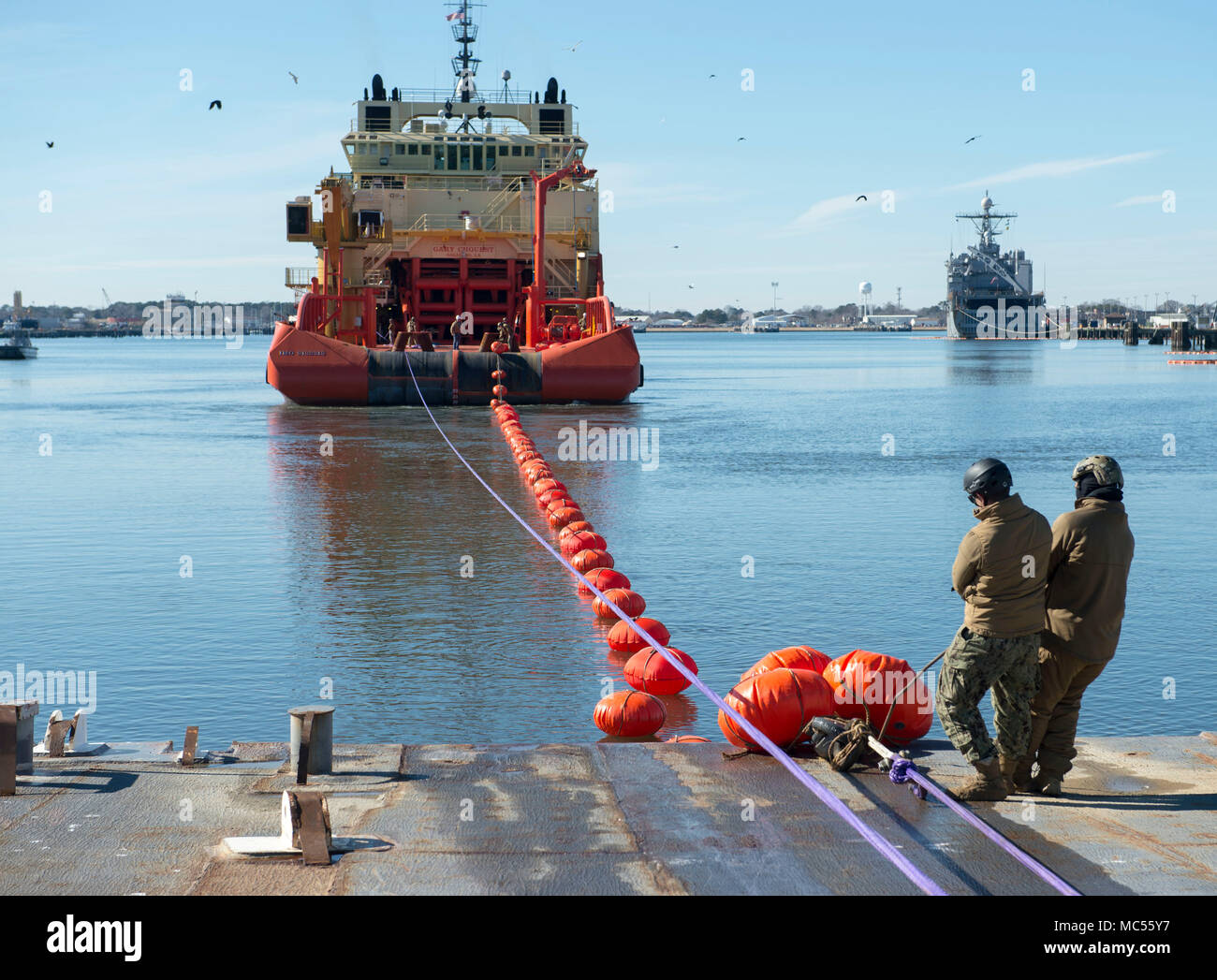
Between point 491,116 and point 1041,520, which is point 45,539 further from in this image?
point 491,116

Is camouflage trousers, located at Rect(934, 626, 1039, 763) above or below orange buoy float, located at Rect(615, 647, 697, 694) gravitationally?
above

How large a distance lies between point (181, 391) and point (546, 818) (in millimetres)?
62571

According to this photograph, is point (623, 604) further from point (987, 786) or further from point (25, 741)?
point (25, 741)

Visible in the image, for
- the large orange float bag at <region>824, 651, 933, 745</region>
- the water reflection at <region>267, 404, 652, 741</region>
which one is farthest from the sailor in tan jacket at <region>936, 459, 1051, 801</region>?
the water reflection at <region>267, 404, 652, 741</region>

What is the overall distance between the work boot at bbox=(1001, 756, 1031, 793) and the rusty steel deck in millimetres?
104

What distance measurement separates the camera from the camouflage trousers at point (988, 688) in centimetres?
634

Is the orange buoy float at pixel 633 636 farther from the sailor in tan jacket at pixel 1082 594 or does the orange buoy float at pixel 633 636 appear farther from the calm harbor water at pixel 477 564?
the sailor in tan jacket at pixel 1082 594

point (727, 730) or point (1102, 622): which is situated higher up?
point (1102, 622)

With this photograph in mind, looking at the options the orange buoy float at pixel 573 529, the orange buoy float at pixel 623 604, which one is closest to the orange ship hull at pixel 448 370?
the orange buoy float at pixel 573 529

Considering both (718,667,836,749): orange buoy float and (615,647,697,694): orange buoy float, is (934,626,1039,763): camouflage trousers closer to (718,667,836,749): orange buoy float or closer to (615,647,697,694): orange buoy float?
(718,667,836,749): orange buoy float

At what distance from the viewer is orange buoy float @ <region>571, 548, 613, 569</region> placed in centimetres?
1473

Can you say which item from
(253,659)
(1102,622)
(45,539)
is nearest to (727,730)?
(1102,622)

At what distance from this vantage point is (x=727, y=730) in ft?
25.8

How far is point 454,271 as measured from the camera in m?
42.4
